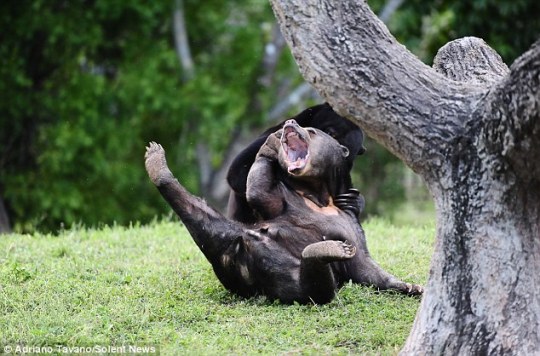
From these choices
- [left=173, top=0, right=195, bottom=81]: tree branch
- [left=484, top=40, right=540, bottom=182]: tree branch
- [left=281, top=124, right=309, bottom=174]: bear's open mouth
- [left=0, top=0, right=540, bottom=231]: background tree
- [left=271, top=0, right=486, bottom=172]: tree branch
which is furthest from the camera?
[left=173, top=0, right=195, bottom=81]: tree branch

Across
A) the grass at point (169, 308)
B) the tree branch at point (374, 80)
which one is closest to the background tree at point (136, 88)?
the grass at point (169, 308)

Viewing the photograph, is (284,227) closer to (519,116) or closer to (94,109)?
(519,116)

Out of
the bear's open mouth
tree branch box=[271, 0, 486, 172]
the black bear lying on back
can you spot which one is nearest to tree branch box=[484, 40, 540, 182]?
tree branch box=[271, 0, 486, 172]

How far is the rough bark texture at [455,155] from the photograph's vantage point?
16.3 ft

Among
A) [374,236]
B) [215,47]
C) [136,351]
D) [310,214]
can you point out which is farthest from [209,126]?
[136,351]

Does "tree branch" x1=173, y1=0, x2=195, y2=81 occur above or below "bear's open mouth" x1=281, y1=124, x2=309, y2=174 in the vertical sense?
above

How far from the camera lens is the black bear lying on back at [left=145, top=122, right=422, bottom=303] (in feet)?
21.1

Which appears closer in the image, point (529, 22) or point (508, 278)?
point (508, 278)

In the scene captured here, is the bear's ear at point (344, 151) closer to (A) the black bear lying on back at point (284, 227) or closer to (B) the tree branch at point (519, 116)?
(A) the black bear lying on back at point (284, 227)

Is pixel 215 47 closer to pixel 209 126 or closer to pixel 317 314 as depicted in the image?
pixel 209 126

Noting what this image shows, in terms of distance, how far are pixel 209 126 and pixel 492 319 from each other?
1202 cm

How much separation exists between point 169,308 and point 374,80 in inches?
82.4

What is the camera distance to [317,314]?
6156 millimetres

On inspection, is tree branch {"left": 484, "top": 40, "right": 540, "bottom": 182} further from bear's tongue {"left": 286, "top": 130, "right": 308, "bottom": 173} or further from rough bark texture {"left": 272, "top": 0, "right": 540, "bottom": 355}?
bear's tongue {"left": 286, "top": 130, "right": 308, "bottom": 173}
